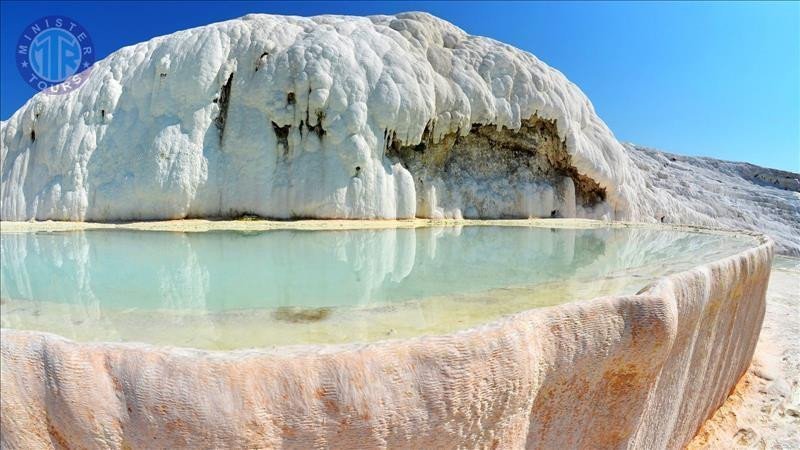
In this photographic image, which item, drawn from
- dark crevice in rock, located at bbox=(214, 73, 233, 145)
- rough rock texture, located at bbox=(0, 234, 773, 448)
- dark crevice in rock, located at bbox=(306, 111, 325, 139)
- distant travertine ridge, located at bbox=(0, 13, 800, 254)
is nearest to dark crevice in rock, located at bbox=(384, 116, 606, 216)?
distant travertine ridge, located at bbox=(0, 13, 800, 254)

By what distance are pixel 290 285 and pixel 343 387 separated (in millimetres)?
1780

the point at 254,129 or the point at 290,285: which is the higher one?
the point at 254,129

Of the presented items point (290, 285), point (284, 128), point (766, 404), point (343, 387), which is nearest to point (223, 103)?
point (284, 128)

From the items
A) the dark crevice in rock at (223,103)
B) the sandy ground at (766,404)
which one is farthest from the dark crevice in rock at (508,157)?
the sandy ground at (766,404)

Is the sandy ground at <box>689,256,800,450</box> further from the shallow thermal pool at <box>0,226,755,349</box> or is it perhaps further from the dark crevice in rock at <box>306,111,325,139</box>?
the dark crevice in rock at <box>306,111,325,139</box>

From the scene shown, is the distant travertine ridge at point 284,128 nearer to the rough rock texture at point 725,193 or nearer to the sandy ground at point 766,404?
the sandy ground at point 766,404

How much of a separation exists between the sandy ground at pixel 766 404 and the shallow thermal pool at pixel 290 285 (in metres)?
1.21

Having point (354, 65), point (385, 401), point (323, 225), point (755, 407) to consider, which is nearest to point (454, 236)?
point (323, 225)

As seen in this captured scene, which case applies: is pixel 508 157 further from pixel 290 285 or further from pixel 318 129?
pixel 290 285

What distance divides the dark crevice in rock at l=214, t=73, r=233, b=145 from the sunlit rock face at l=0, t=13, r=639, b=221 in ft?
0.10

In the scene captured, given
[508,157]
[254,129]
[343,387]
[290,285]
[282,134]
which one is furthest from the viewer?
[508,157]

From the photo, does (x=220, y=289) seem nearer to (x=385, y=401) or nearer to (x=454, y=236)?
(x=385, y=401)

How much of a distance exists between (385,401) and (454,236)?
541 cm

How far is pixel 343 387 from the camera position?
1485 millimetres
